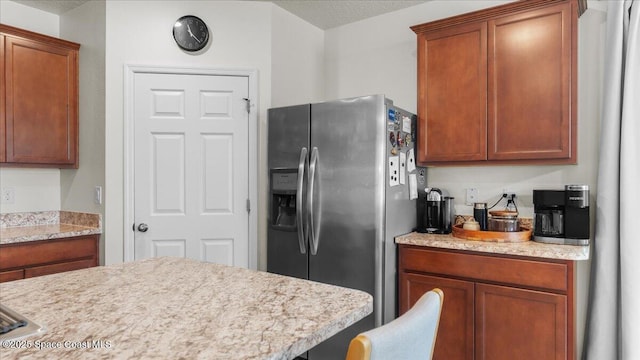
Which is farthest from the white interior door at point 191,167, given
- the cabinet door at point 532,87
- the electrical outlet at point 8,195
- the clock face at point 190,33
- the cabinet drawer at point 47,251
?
the cabinet door at point 532,87

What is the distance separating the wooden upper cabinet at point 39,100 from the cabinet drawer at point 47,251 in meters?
0.65

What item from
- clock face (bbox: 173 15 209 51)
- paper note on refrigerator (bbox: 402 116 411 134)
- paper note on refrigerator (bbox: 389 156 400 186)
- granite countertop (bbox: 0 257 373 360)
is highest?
clock face (bbox: 173 15 209 51)

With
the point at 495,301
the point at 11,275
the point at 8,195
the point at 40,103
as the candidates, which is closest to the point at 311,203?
the point at 495,301

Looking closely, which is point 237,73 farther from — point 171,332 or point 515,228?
point 171,332

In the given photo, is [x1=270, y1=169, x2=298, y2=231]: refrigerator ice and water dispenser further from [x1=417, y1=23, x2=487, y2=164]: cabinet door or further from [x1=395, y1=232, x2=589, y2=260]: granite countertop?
[x1=417, y1=23, x2=487, y2=164]: cabinet door

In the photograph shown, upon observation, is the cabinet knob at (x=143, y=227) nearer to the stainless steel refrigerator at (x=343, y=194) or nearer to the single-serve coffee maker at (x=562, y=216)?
the stainless steel refrigerator at (x=343, y=194)

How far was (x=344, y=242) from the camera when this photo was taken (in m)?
2.54

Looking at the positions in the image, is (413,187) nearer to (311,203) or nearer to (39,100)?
(311,203)

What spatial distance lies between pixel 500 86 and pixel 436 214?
945 mm

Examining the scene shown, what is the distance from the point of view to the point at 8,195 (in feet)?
9.89

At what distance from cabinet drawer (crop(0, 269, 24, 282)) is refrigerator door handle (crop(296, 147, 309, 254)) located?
182cm

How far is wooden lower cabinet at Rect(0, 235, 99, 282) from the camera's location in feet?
8.22

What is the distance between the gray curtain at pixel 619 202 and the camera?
7.23 ft

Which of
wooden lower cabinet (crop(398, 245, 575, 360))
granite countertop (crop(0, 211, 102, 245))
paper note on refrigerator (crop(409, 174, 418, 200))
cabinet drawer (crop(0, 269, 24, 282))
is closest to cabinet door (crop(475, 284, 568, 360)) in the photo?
wooden lower cabinet (crop(398, 245, 575, 360))
